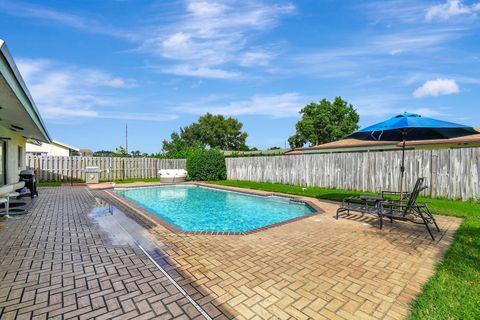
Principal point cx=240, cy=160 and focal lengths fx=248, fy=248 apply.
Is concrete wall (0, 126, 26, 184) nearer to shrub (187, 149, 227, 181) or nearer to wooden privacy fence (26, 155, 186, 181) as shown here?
wooden privacy fence (26, 155, 186, 181)

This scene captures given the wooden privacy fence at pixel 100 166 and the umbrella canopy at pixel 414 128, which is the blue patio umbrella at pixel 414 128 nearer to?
the umbrella canopy at pixel 414 128

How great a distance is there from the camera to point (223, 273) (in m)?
3.08

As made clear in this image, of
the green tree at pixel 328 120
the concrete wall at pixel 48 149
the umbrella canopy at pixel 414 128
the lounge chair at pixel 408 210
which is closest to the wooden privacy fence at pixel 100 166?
the concrete wall at pixel 48 149

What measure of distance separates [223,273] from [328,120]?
30880 millimetres

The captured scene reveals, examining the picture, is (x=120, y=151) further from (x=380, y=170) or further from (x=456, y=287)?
(x=456, y=287)

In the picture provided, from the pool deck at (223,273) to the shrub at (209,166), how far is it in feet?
41.3

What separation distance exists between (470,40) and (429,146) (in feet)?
18.4

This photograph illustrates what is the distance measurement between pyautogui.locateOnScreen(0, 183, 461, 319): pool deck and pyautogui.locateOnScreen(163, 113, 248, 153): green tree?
1490 inches

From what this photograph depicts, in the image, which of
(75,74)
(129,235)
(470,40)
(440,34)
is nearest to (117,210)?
(129,235)

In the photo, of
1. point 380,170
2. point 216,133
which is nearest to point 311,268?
point 380,170

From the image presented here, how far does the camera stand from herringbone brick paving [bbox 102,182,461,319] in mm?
2400

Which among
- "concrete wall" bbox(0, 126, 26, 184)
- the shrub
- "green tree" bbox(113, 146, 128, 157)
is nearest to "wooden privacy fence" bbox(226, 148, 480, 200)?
the shrub

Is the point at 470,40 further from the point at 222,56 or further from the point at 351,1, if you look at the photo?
the point at 222,56

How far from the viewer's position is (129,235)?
467 centimetres
